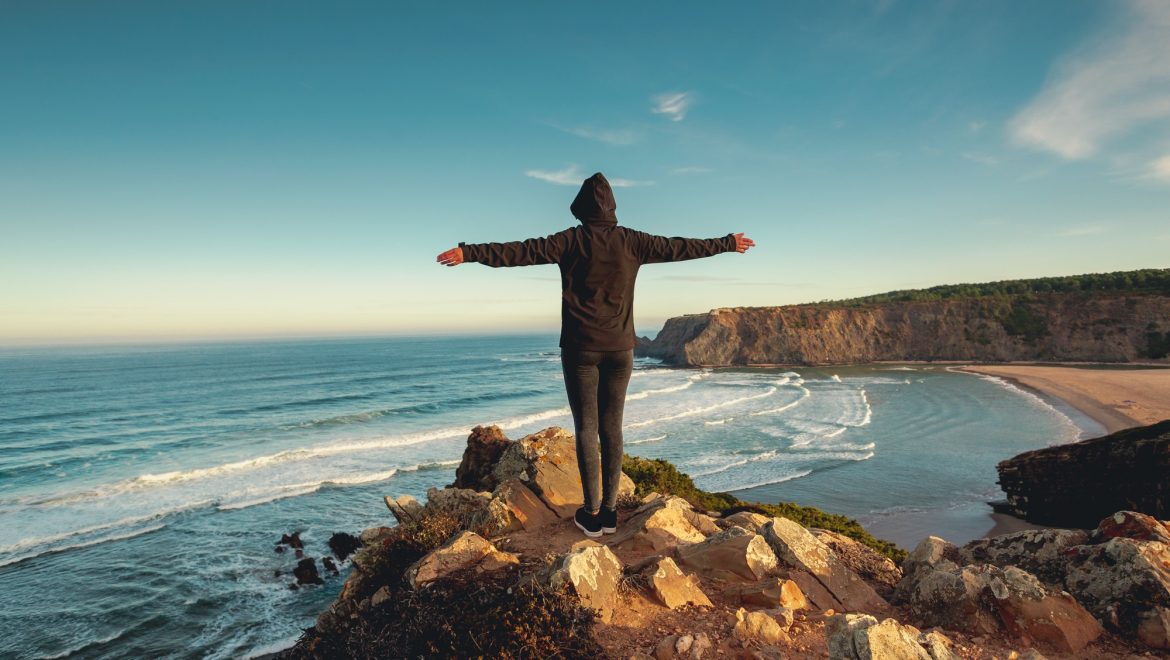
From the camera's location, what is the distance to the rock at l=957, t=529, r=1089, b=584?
4684mm

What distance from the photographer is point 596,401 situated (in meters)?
4.87

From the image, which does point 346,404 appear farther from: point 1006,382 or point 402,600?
point 1006,382

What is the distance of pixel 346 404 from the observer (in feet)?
133

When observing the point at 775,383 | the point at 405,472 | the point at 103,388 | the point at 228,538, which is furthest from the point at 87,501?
the point at 775,383

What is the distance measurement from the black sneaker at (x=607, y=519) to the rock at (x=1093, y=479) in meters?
11.4

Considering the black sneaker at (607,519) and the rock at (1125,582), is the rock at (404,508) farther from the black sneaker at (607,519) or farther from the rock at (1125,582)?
the rock at (1125,582)

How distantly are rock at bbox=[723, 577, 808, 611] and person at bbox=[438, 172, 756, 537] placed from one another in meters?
1.58

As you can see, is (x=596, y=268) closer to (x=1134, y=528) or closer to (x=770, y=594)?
(x=770, y=594)

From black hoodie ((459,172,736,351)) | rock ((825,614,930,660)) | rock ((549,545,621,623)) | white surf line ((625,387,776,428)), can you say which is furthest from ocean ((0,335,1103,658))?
rock ((825,614,930,660))

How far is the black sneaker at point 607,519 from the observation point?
545 centimetres

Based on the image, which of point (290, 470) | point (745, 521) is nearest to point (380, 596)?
point (745, 521)

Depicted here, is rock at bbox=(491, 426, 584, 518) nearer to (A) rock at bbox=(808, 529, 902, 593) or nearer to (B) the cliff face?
(A) rock at bbox=(808, 529, 902, 593)

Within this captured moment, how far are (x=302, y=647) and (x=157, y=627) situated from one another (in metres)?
9.58

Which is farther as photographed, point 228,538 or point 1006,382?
point 1006,382
